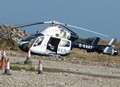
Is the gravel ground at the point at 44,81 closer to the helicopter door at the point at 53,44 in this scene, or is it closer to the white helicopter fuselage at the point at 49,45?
the white helicopter fuselage at the point at 49,45

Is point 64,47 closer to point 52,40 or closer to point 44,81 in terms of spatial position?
point 52,40

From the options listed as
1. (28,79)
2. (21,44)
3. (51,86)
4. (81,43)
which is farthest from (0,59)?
(81,43)

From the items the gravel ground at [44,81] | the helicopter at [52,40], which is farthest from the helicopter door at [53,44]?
the gravel ground at [44,81]

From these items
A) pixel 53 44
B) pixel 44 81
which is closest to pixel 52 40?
pixel 53 44

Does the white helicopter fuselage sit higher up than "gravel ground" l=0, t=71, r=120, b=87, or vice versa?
"gravel ground" l=0, t=71, r=120, b=87

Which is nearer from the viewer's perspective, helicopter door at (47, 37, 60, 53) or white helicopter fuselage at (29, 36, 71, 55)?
white helicopter fuselage at (29, 36, 71, 55)

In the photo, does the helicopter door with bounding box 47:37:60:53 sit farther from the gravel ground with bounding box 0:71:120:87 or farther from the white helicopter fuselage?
the gravel ground with bounding box 0:71:120:87

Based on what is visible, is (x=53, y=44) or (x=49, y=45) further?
(x=53, y=44)

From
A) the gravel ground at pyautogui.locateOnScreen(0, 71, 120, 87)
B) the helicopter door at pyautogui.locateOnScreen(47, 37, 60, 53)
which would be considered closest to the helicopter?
the helicopter door at pyautogui.locateOnScreen(47, 37, 60, 53)

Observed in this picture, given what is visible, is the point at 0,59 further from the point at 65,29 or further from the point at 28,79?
the point at 65,29

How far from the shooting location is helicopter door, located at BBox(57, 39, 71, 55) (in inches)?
1962

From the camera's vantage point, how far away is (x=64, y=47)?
50.4m

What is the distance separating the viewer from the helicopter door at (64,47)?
164ft

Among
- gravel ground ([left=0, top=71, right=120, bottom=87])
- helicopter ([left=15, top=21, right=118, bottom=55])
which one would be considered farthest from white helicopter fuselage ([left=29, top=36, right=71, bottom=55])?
gravel ground ([left=0, top=71, right=120, bottom=87])
